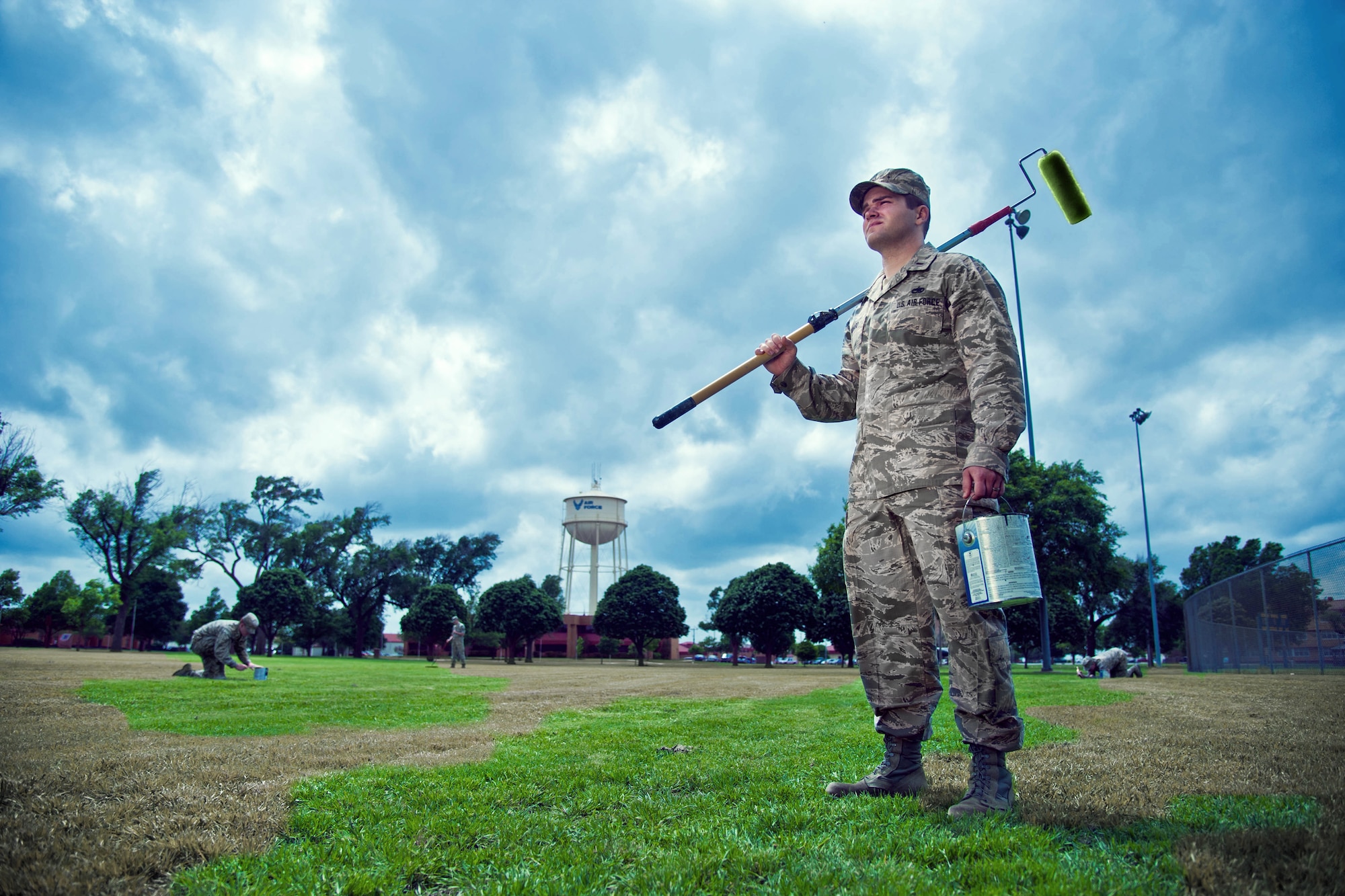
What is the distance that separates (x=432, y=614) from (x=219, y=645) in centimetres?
4478

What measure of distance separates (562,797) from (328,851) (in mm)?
1168

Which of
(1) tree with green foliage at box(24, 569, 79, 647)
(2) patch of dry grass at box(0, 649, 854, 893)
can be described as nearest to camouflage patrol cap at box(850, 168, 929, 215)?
(2) patch of dry grass at box(0, 649, 854, 893)

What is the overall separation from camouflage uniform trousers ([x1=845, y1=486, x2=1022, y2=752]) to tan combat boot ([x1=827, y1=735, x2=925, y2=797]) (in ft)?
0.31

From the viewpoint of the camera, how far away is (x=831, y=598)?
168 feet

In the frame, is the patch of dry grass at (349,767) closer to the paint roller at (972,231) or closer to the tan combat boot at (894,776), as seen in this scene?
the tan combat boot at (894,776)

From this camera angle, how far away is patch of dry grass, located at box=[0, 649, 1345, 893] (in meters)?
2.17

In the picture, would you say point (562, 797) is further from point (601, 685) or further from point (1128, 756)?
point (601, 685)

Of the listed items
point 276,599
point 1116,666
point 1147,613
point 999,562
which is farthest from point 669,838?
point 1147,613

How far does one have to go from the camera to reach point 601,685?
16.3 metres

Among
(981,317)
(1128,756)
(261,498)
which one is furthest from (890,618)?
(261,498)

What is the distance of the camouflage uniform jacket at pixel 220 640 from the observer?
1536 centimetres

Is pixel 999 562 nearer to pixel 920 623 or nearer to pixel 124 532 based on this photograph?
pixel 920 623

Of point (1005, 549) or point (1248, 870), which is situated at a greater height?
point (1005, 549)

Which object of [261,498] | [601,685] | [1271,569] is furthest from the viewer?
[261,498]
